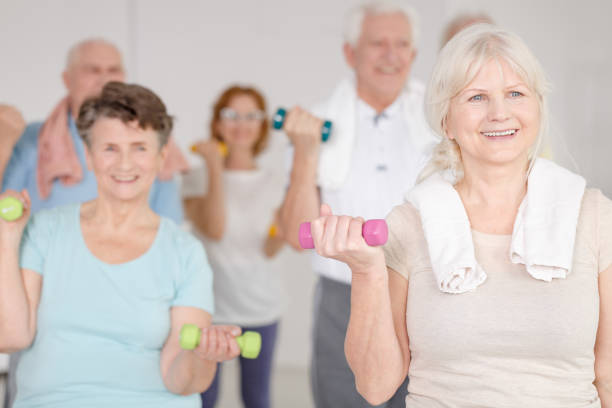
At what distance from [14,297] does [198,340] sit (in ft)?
1.51

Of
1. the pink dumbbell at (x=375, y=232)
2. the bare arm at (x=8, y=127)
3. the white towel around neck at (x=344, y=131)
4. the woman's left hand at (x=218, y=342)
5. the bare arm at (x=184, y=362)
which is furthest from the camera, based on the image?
the white towel around neck at (x=344, y=131)

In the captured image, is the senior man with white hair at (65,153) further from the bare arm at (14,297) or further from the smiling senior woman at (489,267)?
the smiling senior woman at (489,267)

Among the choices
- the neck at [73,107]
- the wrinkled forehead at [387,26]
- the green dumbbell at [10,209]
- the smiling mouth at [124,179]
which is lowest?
the green dumbbell at [10,209]

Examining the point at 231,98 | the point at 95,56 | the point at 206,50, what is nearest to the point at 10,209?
the point at 95,56

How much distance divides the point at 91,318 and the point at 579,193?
3.81 feet

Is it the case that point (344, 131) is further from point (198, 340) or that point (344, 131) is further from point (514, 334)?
point (514, 334)

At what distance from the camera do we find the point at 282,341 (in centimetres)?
477

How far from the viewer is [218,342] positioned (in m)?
1.60

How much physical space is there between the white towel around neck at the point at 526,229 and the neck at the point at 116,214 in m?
0.77

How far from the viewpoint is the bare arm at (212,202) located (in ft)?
10.2

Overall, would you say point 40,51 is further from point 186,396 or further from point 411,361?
point 411,361

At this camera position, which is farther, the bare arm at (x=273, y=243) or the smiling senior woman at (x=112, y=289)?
the bare arm at (x=273, y=243)

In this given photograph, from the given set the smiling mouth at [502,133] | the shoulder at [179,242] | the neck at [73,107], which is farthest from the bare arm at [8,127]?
the smiling mouth at [502,133]

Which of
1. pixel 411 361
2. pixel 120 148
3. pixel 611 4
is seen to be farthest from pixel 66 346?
pixel 611 4
